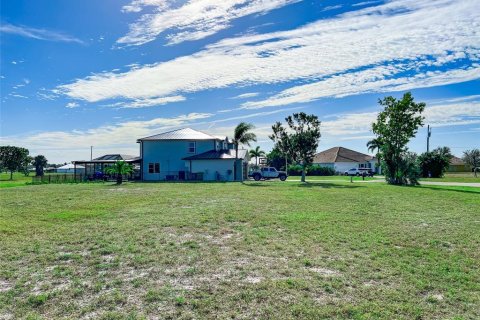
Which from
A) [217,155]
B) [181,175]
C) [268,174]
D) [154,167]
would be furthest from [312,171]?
[154,167]

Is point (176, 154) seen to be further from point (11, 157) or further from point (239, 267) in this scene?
point (11, 157)

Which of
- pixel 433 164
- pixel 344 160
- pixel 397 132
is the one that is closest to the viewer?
pixel 397 132

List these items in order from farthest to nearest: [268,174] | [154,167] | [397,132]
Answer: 1. [154,167]
2. [268,174]
3. [397,132]

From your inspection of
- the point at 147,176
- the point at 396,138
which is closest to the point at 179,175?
the point at 147,176

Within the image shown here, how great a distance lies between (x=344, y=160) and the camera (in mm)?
70812

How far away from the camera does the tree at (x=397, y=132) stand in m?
32.7

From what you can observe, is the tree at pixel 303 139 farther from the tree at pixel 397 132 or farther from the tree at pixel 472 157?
the tree at pixel 472 157

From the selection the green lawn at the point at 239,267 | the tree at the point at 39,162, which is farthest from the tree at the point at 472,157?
the tree at the point at 39,162

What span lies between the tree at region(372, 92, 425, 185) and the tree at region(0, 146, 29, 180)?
2556 inches

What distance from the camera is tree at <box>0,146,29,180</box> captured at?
66438mm

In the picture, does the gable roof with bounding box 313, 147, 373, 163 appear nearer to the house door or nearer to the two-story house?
the two-story house

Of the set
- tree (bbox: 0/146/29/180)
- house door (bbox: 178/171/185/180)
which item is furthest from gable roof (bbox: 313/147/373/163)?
tree (bbox: 0/146/29/180)

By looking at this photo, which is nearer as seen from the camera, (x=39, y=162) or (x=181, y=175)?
(x=181, y=175)

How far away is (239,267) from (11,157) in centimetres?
7423
